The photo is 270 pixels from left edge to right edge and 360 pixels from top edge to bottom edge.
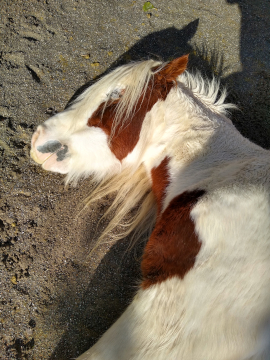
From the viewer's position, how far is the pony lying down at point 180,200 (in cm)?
166

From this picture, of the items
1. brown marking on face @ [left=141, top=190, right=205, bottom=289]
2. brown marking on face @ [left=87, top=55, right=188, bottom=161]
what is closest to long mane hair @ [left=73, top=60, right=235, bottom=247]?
brown marking on face @ [left=87, top=55, right=188, bottom=161]

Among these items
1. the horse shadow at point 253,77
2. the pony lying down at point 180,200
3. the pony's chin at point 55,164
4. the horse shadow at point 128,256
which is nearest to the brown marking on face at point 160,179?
the pony lying down at point 180,200

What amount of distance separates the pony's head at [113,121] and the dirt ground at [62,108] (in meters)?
0.42

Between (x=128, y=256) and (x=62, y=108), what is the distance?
1.42m

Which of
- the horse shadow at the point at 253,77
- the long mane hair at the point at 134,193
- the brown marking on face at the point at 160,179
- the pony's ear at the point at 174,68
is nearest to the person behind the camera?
the pony's ear at the point at 174,68

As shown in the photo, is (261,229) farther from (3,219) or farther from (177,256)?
(3,219)

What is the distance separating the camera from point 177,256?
1.72 metres

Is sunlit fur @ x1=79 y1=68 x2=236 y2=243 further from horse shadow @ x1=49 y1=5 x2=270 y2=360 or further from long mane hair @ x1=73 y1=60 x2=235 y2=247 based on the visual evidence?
horse shadow @ x1=49 y1=5 x2=270 y2=360

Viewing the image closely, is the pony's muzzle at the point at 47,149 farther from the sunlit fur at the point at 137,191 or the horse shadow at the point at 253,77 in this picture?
the horse shadow at the point at 253,77

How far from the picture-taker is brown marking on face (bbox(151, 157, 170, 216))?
206 centimetres

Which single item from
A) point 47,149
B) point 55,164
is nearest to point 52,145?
point 47,149

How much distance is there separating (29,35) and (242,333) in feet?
9.55

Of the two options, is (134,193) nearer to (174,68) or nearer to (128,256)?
(128,256)

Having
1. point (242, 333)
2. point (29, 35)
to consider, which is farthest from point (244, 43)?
point (242, 333)
